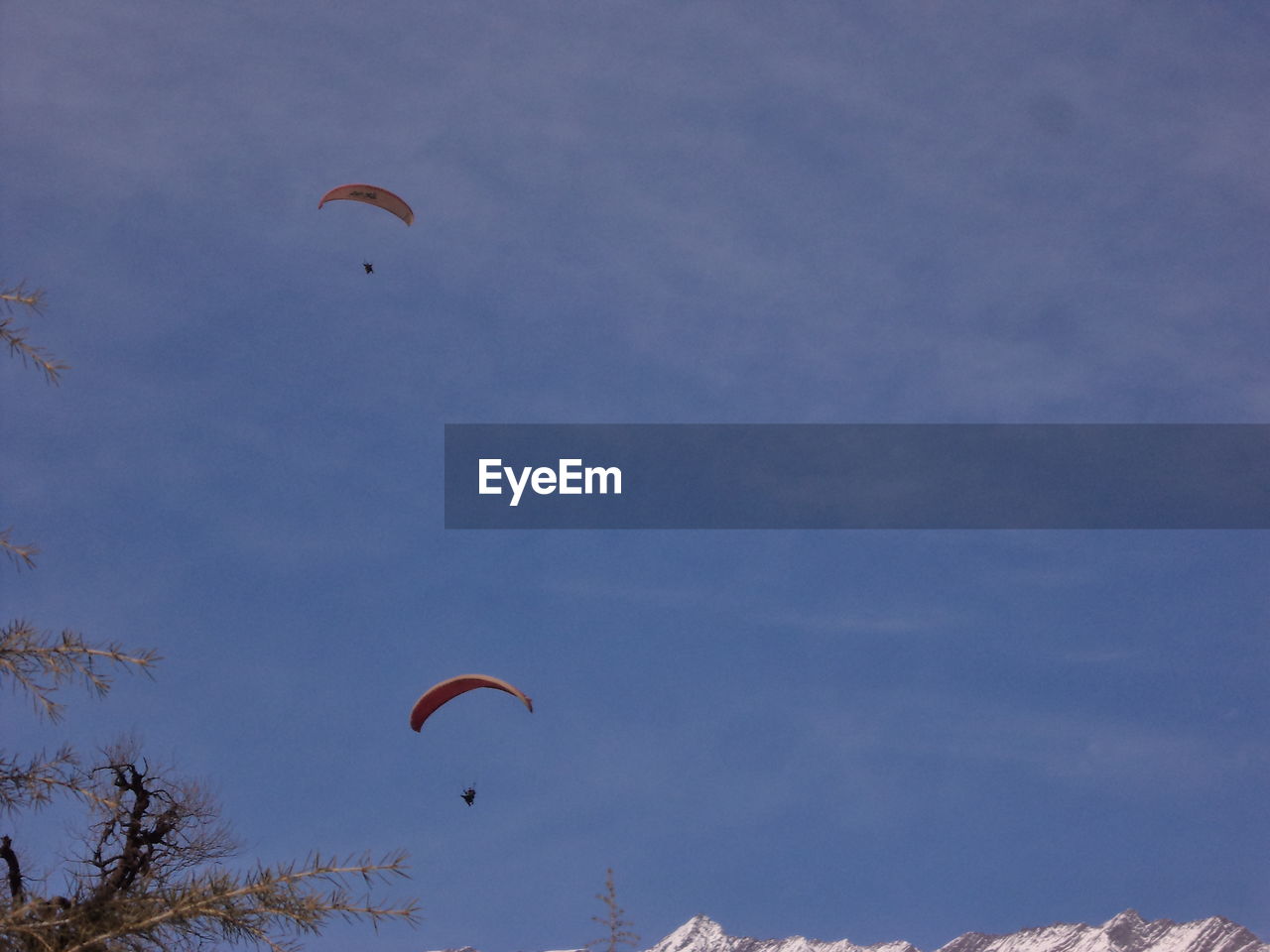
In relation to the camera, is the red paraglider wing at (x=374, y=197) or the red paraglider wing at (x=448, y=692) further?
the red paraglider wing at (x=374, y=197)

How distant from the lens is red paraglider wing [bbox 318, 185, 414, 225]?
155 feet

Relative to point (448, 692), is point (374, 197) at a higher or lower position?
higher

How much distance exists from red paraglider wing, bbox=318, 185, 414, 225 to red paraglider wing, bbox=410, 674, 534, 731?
1902 cm

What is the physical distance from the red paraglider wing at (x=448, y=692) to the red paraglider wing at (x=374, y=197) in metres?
19.0

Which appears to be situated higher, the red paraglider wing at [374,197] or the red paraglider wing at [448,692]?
the red paraglider wing at [374,197]

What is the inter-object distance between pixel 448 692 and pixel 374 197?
845 inches

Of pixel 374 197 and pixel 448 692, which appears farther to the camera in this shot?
pixel 374 197

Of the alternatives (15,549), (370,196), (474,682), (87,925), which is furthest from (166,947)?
(370,196)

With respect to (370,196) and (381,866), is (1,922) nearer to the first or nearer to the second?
(381,866)

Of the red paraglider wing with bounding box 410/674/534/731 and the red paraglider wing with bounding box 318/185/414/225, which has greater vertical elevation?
the red paraglider wing with bounding box 318/185/414/225

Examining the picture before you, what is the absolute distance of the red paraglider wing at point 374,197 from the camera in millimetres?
47125

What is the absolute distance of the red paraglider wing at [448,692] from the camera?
3050 cm

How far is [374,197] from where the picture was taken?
158 ft

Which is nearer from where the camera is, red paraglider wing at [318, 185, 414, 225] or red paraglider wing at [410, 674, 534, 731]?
red paraglider wing at [410, 674, 534, 731]
